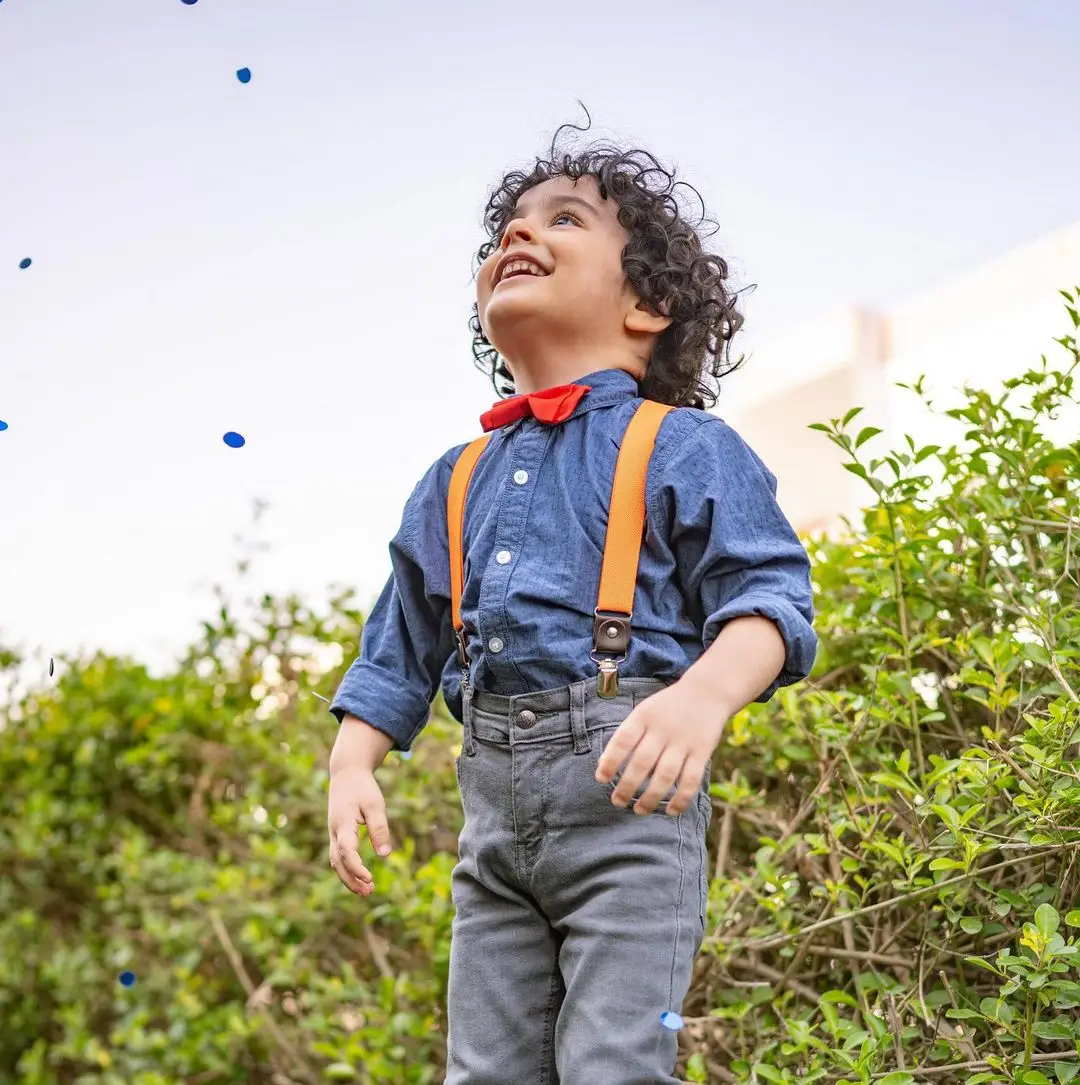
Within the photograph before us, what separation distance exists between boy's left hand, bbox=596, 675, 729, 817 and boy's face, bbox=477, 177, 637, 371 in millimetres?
573

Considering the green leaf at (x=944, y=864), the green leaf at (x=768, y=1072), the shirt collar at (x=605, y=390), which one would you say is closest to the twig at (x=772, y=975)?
the green leaf at (x=768, y=1072)

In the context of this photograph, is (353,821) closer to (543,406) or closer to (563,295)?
(543,406)

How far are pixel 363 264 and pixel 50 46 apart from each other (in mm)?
878

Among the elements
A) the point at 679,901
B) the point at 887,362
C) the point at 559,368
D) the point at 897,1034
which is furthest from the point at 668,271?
the point at 887,362

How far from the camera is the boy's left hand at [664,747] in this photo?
1.33 meters

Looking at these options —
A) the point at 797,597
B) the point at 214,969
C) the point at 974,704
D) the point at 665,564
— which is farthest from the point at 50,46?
the point at 214,969

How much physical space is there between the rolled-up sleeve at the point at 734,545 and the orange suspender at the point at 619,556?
4 centimetres

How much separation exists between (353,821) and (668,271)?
84cm

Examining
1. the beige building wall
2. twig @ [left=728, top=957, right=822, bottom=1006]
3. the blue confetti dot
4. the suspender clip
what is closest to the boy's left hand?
the suspender clip

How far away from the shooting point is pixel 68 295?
98.0 inches

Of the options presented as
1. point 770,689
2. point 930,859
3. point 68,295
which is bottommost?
point 930,859

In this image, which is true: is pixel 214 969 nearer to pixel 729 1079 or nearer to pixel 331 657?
pixel 331 657

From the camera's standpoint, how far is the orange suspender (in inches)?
58.4

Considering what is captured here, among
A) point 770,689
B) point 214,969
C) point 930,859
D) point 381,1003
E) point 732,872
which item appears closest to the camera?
point 770,689
